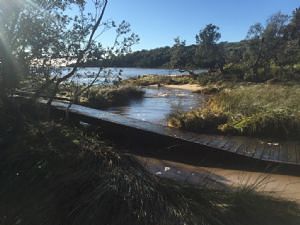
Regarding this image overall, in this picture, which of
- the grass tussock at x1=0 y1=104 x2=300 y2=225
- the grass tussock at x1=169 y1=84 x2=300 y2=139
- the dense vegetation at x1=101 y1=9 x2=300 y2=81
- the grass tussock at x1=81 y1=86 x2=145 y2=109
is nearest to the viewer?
the grass tussock at x1=0 y1=104 x2=300 y2=225

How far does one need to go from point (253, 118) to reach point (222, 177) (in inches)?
182

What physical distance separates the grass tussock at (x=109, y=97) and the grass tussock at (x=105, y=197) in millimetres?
15458

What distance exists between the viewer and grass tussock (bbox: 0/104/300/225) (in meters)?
4.50

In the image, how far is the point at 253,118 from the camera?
480 inches

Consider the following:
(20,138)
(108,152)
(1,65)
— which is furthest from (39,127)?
(108,152)

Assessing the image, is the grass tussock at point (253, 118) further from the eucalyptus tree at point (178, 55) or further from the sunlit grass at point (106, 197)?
the eucalyptus tree at point (178, 55)

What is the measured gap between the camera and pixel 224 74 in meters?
46.3

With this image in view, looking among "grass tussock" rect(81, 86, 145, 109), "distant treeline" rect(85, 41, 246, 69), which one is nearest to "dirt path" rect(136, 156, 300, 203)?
"distant treeline" rect(85, 41, 246, 69)

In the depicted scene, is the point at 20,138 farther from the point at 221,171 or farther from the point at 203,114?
the point at 203,114

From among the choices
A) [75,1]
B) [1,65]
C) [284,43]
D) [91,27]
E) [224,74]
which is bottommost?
[224,74]

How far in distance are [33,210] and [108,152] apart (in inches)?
66.3

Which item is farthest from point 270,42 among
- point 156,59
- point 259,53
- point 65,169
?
point 156,59

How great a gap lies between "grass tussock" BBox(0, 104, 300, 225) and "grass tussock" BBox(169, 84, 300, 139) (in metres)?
6.40

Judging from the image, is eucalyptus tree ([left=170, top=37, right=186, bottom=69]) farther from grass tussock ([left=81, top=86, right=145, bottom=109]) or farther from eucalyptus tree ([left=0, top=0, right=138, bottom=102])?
eucalyptus tree ([left=0, top=0, right=138, bottom=102])
